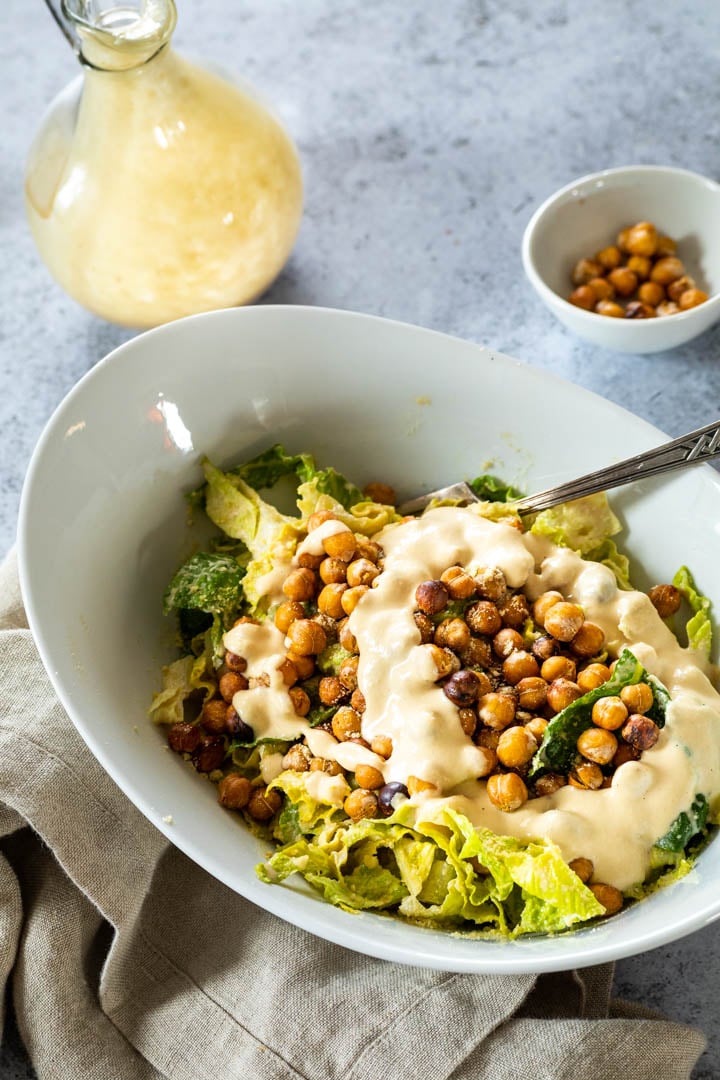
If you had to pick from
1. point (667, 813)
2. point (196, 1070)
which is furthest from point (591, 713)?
point (196, 1070)

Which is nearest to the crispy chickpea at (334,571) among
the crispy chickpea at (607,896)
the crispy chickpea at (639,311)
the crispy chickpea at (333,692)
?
the crispy chickpea at (333,692)

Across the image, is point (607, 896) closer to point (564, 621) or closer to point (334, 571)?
point (564, 621)

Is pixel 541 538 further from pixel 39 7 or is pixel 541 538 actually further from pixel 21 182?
pixel 39 7

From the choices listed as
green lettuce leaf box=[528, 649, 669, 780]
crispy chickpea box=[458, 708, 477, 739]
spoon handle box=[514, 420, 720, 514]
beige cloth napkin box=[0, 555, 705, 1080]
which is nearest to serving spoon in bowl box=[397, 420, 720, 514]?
spoon handle box=[514, 420, 720, 514]

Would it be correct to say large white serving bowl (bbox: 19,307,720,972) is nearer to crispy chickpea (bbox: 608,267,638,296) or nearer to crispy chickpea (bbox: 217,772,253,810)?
crispy chickpea (bbox: 217,772,253,810)

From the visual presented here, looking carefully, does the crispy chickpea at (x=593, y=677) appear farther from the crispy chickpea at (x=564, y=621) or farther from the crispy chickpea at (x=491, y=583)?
the crispy chickpea at (x=491, y=583)
